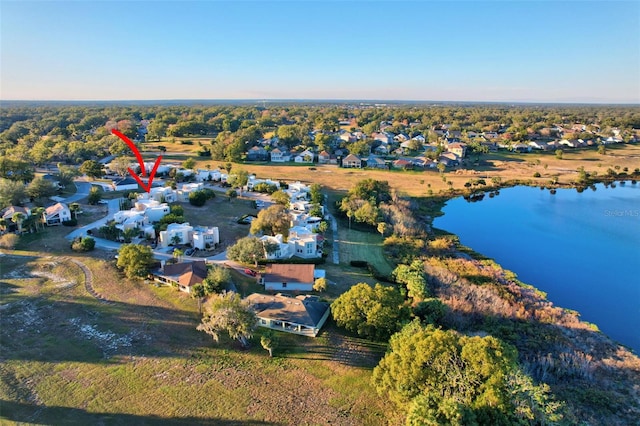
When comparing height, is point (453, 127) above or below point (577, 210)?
above

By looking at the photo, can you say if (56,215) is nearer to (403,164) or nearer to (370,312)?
(370,312)

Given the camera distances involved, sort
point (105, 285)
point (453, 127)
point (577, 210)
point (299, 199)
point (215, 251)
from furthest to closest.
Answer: point (453, 127) < point (577, 210) < point (299, 199) < point (215, 251) < point (105, 285)

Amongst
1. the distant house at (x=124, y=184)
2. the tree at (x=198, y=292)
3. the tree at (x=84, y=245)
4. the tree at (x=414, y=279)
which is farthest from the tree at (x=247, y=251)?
the distant house at (x=124, y=184)

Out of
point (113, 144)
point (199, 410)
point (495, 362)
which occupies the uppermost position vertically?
point (113, 144)

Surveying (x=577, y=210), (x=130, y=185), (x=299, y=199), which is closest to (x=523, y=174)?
(x=577, y=210)

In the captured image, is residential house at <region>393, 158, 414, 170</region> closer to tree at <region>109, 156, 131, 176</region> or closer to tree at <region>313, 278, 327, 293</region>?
tree at <region>109, 156, 131, 176</region>

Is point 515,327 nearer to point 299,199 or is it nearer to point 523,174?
point 299,199
